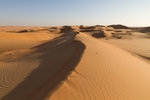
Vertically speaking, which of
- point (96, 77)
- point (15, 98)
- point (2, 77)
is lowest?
point (2, 77)

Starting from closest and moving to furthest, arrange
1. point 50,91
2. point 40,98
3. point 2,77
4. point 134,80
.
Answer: point 40,98, point 50,91, point 134,80, point 2,77

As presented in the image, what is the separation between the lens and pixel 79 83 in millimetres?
2596

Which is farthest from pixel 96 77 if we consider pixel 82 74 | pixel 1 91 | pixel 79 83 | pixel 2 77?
pixel 2 77

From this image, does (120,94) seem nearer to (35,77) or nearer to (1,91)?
(35,77)

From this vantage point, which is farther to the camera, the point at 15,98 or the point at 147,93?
the point at 147,93

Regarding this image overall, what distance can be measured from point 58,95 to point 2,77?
2794mm

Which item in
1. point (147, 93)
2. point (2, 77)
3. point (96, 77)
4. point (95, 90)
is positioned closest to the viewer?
point (95, 90)

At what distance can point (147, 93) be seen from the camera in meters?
2.80

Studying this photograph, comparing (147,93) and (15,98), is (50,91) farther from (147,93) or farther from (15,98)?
(147,93)

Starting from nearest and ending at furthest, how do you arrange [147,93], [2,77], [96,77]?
[147,93] < [96,77] < [2,77]

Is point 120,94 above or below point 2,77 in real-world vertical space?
above

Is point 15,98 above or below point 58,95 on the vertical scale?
below

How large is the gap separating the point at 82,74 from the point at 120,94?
106cm

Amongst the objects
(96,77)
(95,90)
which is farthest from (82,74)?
(95,90)
